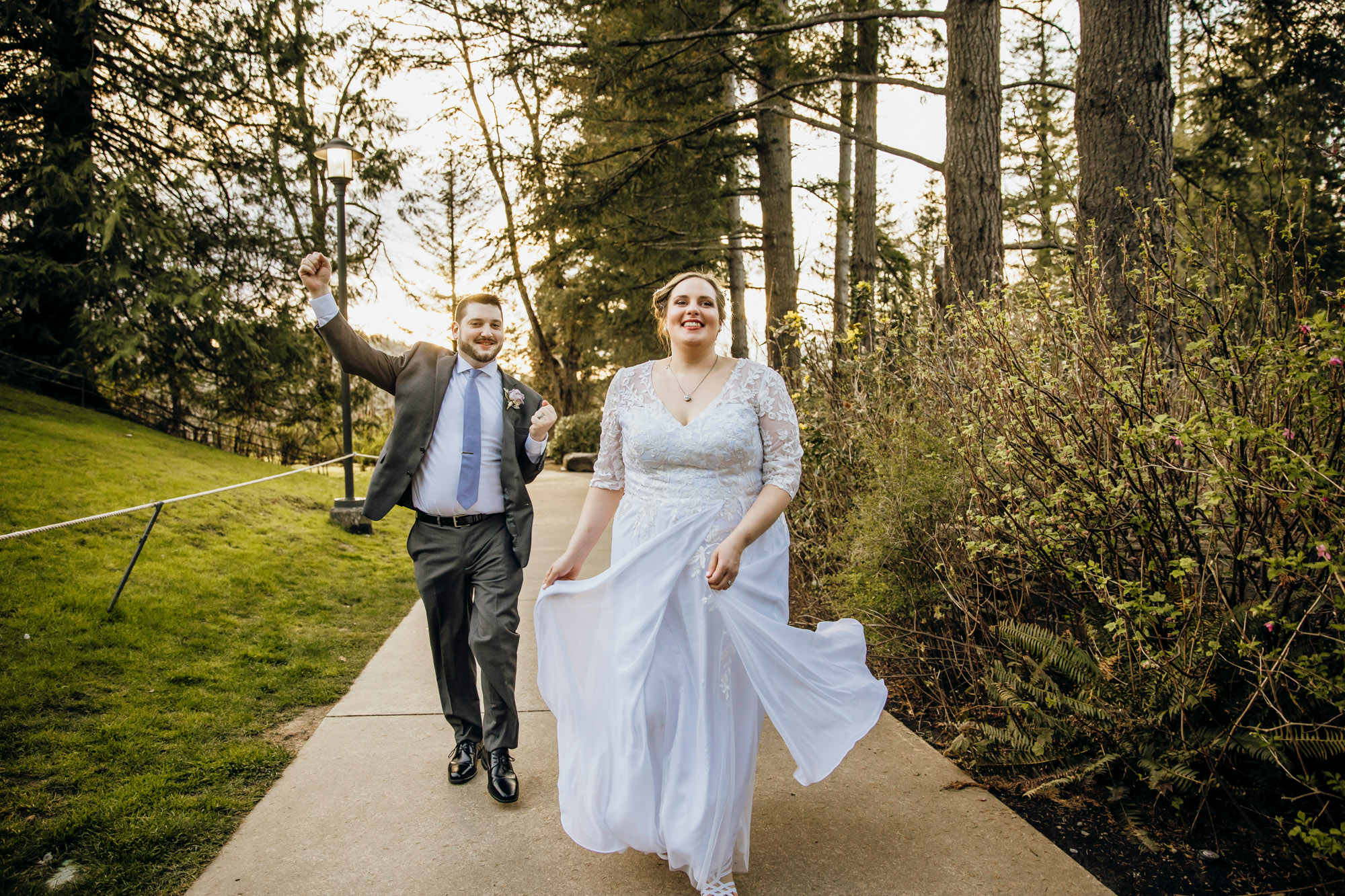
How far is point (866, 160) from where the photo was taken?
11.9 metres

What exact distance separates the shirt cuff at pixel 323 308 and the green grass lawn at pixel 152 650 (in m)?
2.01

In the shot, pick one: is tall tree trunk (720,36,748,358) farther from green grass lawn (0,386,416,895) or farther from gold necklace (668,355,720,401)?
gold necklace (668,355,720,401)

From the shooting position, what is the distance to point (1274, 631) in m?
2.63

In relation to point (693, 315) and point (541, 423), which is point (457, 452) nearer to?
point (541, 423)

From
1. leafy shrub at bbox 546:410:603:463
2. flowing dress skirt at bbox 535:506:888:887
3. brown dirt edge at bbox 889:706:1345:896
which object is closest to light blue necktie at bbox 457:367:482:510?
flowing dress skirt at bbox 535:506:888:887

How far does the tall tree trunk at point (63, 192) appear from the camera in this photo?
474 inches

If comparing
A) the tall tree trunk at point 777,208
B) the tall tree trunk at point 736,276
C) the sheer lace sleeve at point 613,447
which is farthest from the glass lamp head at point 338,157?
the sheer lace sleeve at point 613,447

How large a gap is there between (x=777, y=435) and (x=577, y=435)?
21443 mm

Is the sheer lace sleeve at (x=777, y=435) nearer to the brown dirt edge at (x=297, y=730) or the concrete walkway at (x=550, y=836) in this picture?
the concrete walkway at (x=550, y=836)

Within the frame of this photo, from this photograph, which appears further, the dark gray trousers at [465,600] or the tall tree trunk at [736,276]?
the tall tree trunk at [736,276]

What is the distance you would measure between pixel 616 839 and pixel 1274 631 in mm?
2284

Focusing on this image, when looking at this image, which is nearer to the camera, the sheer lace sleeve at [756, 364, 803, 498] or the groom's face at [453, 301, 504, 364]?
the sheer lace sleeve at [756, 364, 803, 498]

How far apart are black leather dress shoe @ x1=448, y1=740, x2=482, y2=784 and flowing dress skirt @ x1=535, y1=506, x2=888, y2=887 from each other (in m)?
0.94

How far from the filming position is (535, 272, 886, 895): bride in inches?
97.6
